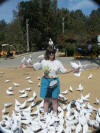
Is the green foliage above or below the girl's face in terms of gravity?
above

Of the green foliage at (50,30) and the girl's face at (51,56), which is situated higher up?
the green foliage at (50,30)

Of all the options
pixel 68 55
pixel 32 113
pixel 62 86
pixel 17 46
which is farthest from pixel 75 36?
pixel 32 113

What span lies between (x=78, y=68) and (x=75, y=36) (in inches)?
593

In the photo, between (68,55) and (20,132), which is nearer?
(20,132)

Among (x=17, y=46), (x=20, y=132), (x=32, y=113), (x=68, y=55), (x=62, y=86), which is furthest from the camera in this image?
(x=17, y=46)

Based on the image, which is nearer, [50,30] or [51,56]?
[51,56]

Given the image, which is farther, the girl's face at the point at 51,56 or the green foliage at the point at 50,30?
the green foliage at the point at 50,30

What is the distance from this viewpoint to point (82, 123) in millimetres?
2428

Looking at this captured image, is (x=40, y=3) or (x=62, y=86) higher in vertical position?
(x=40, y=3)

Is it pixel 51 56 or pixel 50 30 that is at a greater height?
pixel 50 30

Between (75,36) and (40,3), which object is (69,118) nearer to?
(40,3)

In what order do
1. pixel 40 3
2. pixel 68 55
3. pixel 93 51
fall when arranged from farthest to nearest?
1. pixel 68 55
2. pixel 93 51
3. pixel 40 3

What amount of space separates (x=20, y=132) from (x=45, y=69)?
0.80 meters

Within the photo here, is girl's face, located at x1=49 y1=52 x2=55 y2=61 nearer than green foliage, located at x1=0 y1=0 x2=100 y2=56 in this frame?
Yes
